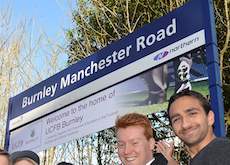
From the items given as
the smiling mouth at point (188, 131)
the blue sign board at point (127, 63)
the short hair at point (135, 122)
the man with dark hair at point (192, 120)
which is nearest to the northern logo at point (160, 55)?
the blue sign board at point (127, 63)

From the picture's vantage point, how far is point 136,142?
9.09ft

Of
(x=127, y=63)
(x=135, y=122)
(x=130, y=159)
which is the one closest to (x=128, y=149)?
(x=130, y=159)

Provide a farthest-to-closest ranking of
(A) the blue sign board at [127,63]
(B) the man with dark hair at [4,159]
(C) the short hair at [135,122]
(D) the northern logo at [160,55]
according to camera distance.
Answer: (D) the northern logo at [160,55], (A) the blue sign board at [127,63], (C) the short hair at [135,122], (B) the man with dark hair at [4,159]

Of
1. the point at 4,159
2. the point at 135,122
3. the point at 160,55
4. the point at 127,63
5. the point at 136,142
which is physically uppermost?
the point at 127,63

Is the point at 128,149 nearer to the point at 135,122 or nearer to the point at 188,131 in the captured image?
the point at 135,122

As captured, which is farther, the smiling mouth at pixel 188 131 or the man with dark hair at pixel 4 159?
the man with dark hair at pixel 4 159

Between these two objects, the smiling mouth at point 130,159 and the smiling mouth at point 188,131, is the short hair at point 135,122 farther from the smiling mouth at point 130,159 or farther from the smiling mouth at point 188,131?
the smiling mouth at point 188,131

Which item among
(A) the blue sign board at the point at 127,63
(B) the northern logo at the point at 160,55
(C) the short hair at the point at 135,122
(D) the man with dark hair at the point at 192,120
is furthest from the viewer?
(B) the northern logo at the point at 160,55

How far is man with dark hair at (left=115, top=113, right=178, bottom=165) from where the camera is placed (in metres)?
2.76

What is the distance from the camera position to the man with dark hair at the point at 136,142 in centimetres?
276

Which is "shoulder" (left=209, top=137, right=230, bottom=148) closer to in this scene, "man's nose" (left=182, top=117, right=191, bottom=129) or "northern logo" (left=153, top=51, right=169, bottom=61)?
"man's nose" (left=182, top=117, right=191, bottom=129)

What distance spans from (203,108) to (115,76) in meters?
3.46

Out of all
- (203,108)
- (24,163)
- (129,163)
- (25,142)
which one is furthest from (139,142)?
(25,142)

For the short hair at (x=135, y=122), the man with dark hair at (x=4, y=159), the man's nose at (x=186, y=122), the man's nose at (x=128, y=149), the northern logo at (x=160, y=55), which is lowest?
the man with dark hair at (x=4, y=159)
